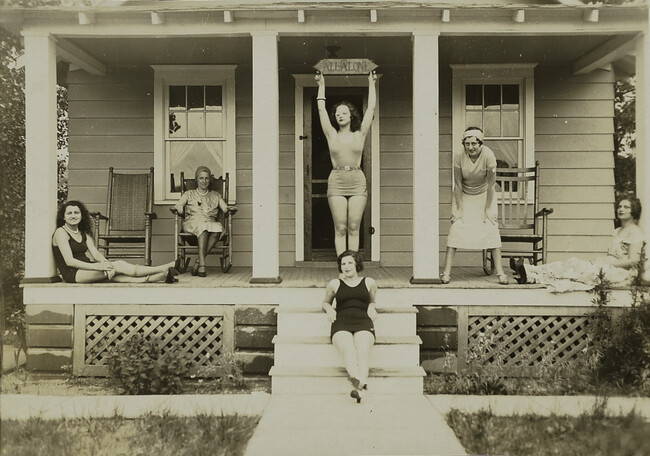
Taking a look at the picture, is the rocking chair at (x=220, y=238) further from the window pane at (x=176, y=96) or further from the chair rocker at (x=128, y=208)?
the window pane at (x=176, y=96)

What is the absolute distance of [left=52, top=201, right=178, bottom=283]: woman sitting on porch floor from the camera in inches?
201

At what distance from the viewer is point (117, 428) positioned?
3664 mm

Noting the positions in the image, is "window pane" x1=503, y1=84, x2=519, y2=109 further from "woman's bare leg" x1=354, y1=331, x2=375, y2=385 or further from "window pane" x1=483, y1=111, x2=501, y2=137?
"woman's bare leg" x1=354, y1=331, x2=375, y2=385

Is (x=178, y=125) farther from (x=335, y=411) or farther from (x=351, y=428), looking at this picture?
(x=351, y=428)

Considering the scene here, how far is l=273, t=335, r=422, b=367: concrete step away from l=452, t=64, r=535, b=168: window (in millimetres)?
3130

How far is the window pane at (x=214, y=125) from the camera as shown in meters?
7.01

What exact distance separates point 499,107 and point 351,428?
4.72m

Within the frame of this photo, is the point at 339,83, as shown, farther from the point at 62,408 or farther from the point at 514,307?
the point at 62,408

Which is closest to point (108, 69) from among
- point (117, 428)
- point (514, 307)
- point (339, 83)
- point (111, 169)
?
point (111, 169)

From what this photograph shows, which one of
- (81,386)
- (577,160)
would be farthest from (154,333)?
(577,160)

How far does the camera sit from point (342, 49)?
645 cm

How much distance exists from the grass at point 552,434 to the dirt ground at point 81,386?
185cm

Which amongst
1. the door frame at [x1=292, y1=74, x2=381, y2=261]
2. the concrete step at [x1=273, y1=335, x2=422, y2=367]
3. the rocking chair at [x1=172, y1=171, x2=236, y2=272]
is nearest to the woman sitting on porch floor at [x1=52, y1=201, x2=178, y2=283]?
the rocking chair at [x1=172, y1=171, x2=236, y2=272]

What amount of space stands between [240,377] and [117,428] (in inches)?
54.0
